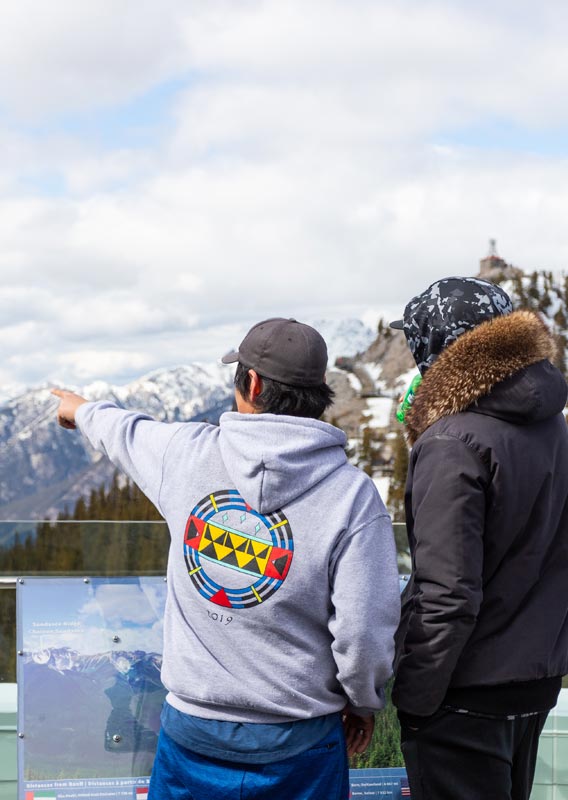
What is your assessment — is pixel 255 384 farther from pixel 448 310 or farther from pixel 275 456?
pixel 448 310

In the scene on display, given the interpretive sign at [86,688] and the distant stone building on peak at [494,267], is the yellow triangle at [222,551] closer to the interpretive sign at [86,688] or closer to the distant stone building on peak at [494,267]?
the interpretive sign at [86,688]

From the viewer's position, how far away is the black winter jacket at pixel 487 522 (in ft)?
7.49

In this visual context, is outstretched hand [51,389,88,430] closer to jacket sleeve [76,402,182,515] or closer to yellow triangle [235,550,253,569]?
jacket sleeve [76,402,182,515]

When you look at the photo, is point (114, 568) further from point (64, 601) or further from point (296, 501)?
point (296, 501)

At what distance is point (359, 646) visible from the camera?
229 centimetres

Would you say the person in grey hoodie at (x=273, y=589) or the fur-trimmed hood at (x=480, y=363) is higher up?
the fur-trimmed hood at (x=480, y=363)

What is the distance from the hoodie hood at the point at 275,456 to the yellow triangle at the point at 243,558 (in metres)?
0.11

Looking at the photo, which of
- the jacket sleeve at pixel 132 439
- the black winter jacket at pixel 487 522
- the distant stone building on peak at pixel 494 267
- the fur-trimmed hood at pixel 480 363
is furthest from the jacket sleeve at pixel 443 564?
the distant stone building on peak at pixel 494 267

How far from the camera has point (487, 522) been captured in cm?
234

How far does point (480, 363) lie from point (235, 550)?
0.73m

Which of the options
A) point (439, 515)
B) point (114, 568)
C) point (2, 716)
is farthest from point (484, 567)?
point (2, 716)

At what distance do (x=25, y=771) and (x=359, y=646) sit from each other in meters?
1.43

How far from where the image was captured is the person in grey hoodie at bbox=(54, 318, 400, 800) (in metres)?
2.29

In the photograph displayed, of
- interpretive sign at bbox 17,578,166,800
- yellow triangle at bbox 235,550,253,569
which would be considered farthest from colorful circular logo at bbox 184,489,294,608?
interpretive sign at bbox 17,578,166,800
